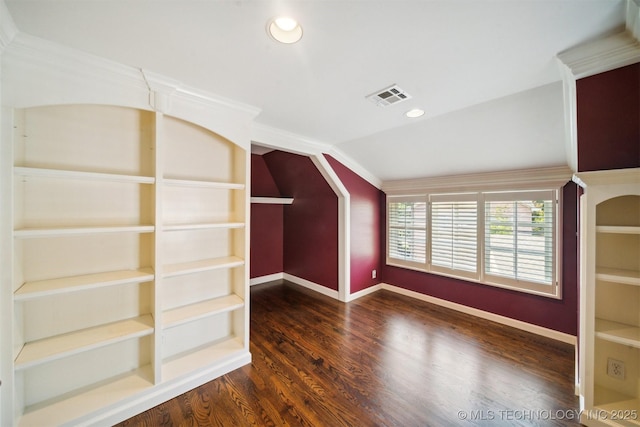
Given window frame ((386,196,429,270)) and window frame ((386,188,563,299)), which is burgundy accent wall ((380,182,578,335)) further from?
window frame ((386,196,429,270))

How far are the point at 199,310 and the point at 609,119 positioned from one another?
3.24m

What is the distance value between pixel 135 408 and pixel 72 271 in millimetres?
1070

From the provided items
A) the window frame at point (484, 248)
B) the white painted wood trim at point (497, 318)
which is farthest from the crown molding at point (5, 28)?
the white painted wood trim at point (497, 318)

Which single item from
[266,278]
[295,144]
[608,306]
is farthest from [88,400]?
[608,306]

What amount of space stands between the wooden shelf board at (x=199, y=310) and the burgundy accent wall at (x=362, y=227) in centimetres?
212

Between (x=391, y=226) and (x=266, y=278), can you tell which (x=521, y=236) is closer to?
(x=391, y=226)

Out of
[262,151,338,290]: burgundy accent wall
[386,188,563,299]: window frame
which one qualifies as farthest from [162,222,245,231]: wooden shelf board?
[386,188,563,299]: window frame

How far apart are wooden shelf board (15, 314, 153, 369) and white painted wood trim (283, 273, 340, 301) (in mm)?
2683

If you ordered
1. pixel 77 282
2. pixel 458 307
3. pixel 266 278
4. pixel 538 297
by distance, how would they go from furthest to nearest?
pixel 266 278 → pixel 458 307 → pixel 538 297 → pixel 77 282

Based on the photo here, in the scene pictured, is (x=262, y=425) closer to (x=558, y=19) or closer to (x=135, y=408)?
(x=135, y=408)

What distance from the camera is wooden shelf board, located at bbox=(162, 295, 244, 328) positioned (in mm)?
1949

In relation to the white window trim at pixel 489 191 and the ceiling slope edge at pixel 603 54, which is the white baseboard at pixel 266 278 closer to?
the white window trim at pixel 489 191

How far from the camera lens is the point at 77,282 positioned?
1586mm

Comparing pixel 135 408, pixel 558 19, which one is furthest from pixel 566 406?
pixel 135 408
